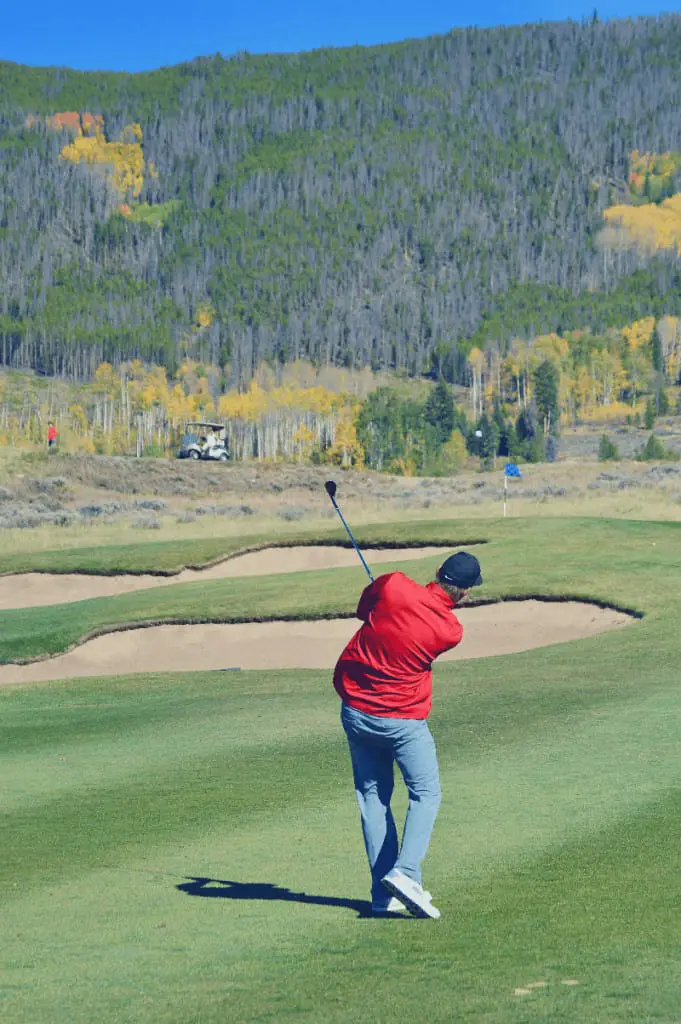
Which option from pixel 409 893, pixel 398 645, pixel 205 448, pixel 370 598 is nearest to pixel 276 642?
pixel 370 598

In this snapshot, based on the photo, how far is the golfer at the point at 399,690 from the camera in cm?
1102

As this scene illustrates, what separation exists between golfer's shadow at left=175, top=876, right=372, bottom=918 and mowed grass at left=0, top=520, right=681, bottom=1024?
3 centimetres

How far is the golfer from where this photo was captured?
11.0m

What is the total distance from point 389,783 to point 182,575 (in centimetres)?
3695

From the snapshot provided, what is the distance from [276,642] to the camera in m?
35.5

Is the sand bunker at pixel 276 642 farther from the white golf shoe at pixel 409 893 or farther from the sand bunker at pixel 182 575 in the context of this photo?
the white golf shoe at pixel 409 893

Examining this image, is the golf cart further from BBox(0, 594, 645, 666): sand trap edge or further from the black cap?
the black cap

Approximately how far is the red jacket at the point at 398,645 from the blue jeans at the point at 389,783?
12 centimetres

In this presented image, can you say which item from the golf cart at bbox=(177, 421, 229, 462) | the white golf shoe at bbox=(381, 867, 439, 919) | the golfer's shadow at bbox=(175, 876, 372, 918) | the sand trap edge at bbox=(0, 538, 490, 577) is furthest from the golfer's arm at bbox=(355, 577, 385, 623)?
the golf cart at bbox=(177, 421, 229, 462)

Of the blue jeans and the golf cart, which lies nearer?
the blue jeans

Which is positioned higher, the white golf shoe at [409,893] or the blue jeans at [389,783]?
the blue jeans at [389,783]

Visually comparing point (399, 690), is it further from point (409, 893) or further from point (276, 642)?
point (276, 642)

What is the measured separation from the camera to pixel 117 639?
3594cm

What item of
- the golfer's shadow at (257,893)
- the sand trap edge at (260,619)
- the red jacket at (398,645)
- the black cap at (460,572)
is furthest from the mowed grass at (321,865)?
the sand trap edge at (260,619)
